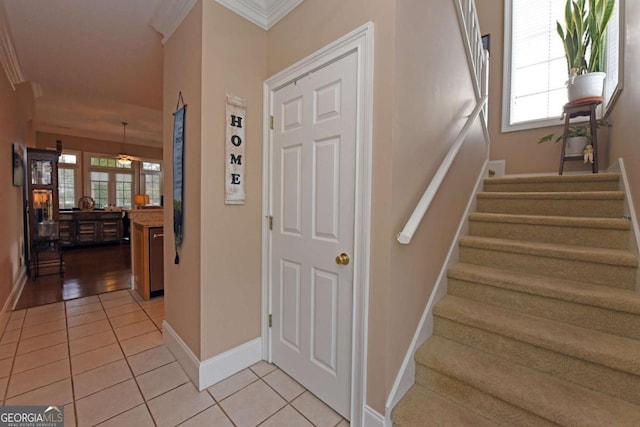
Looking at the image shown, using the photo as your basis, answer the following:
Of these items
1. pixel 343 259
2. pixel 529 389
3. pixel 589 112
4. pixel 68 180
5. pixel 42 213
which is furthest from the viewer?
pixel 68 180

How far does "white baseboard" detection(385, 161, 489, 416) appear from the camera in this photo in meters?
1.41

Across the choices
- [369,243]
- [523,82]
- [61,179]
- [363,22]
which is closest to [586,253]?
[369,243]

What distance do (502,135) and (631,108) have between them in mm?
1759

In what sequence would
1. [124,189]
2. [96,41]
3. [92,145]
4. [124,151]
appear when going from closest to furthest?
[96,41] < [92,145] < [124,151] < [124,189]

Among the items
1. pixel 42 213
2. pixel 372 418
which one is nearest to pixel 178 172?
pixel 372 418

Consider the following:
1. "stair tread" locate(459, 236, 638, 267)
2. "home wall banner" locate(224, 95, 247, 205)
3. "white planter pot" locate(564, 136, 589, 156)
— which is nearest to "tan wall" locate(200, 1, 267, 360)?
"home wall banner" locate(224, 95, 247, 205)

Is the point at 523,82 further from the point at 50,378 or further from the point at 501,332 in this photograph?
the point at 50,378

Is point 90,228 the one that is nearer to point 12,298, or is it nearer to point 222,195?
point 12,298

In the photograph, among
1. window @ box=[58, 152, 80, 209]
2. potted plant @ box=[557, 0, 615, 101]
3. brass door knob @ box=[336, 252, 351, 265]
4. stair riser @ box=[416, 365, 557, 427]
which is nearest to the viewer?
stair riser @ box=[416, 365, 557, 427]

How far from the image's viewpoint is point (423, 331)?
1653 millimetres

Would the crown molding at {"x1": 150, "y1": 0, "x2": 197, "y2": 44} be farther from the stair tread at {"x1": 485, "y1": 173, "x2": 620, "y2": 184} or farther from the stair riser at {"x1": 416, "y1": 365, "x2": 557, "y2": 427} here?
the stair tread at {"x1": 485, "y1": 173, "x2": 620, "y2": 184}

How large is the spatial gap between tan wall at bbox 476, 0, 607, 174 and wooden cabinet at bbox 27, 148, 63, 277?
655 cm

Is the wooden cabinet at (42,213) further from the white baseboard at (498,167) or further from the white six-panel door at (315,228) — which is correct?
the white baseboard at (498,167)

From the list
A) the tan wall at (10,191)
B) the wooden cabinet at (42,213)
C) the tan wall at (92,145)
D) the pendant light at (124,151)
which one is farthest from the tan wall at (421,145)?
the tan wall at (92,145)
